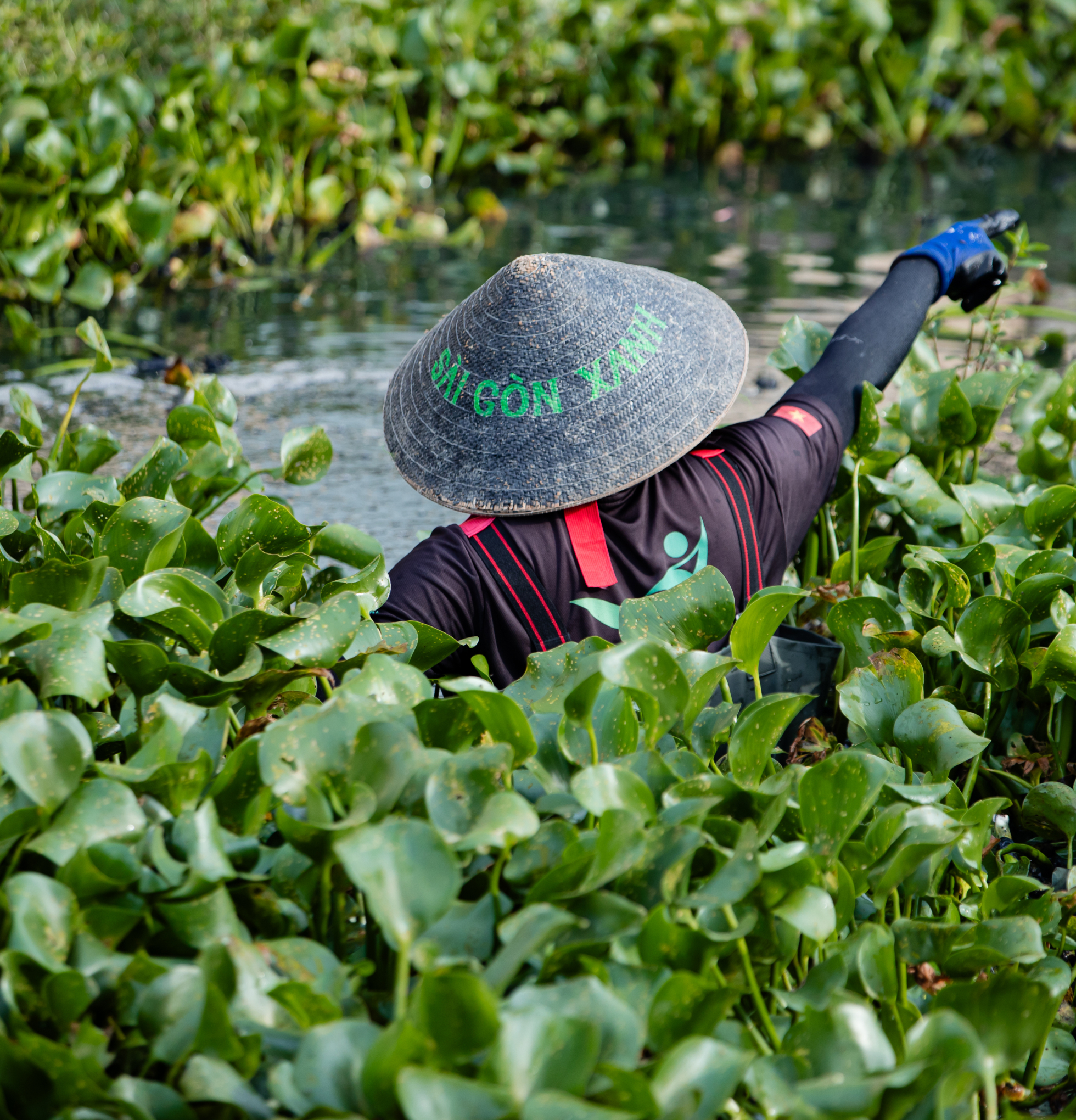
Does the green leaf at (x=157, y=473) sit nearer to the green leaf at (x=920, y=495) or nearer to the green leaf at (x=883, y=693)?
the green leaf at (x=883, y=693)

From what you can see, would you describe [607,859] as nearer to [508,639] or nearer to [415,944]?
[415,944]

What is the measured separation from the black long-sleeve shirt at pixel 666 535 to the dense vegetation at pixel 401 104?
3.06 m

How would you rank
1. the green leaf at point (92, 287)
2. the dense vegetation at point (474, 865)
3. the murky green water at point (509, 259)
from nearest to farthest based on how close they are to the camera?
the dense vegetation at point (474, 865), the murky green water at point (509, 259), the green leaf at point (92, 287)

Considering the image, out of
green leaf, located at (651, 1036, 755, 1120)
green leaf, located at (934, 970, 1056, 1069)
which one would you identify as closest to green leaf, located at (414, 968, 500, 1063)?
green leaf, located at (651, 1036, 755, 1120)

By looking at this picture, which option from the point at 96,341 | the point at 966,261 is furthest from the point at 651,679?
the point at 966,261

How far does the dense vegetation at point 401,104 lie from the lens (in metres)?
4.25

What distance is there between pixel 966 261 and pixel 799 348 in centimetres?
33

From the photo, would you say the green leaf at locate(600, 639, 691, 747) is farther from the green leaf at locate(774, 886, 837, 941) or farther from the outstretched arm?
the outstretched arm

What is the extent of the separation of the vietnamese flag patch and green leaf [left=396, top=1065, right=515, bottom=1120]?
130 centimetres

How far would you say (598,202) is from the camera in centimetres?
613

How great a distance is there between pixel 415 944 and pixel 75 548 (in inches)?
36.7

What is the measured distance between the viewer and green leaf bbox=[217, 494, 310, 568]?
4.89 feet

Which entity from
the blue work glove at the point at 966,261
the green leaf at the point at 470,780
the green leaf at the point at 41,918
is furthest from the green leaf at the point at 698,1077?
the blue work glove at the point at 966,261

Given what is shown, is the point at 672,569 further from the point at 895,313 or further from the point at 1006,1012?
the point at 1006,1012
